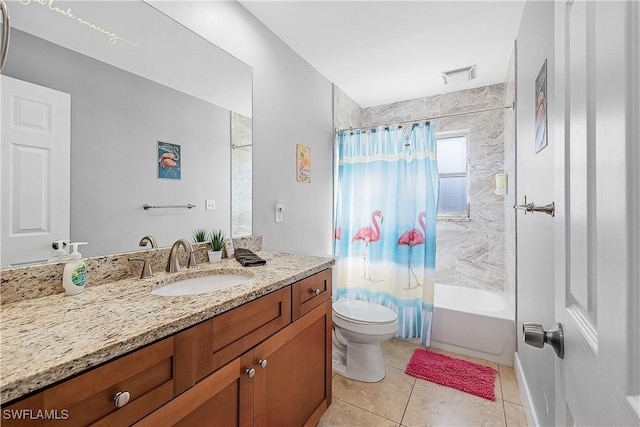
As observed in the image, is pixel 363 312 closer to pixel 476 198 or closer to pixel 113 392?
pixel 113 392

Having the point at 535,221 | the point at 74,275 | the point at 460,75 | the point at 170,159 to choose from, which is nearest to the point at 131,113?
the point at 170,159

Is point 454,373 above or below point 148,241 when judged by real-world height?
below

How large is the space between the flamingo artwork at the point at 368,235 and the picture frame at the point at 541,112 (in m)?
1.36

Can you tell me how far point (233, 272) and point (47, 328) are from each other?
690mm

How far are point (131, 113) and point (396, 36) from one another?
176 centimetres

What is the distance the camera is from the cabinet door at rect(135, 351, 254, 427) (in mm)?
736

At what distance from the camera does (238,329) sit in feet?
3.12

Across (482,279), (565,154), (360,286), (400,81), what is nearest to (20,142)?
(565,154)

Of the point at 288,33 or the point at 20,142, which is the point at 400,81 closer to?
the point at 288,33

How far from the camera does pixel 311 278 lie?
1352 millimetres

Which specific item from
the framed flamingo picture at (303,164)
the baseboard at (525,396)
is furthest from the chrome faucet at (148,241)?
the baseboard at (525,396)

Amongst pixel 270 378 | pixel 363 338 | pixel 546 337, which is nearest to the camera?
pixel 546 337

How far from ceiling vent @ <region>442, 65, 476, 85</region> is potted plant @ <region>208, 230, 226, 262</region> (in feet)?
7.64

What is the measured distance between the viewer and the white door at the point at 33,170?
2.88ft
